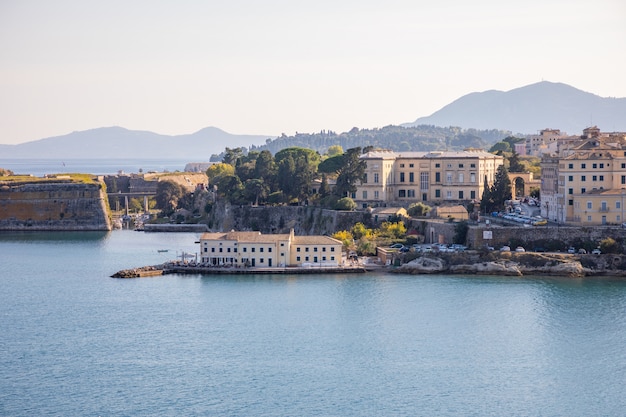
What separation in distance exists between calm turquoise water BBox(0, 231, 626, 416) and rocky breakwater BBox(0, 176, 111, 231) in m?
22.6

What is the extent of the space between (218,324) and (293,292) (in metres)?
4.90

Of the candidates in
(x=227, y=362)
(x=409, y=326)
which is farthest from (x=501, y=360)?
(x=227, y=362)

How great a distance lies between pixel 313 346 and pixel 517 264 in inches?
492

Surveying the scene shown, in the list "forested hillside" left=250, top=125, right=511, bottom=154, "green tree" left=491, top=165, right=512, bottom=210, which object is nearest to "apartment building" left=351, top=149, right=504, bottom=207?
"green tree" left=491, top=165, right=512, bottom=210

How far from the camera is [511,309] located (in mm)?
31031

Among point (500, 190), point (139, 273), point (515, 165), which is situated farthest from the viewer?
point (515, 165)

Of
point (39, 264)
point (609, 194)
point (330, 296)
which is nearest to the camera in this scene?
point (330, 296)

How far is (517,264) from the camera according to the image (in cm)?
3706

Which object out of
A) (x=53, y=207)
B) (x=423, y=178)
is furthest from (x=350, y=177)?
(x=53, y=207)

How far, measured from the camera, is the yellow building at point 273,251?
3825 cm

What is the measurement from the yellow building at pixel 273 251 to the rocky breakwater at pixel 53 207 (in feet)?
76.9

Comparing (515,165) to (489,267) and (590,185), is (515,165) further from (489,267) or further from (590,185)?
(489,267)

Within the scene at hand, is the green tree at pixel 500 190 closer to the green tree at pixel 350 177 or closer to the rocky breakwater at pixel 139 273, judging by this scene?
the green tree at pixel 350 177

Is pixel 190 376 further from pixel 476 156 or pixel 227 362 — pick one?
pixel 476 156
